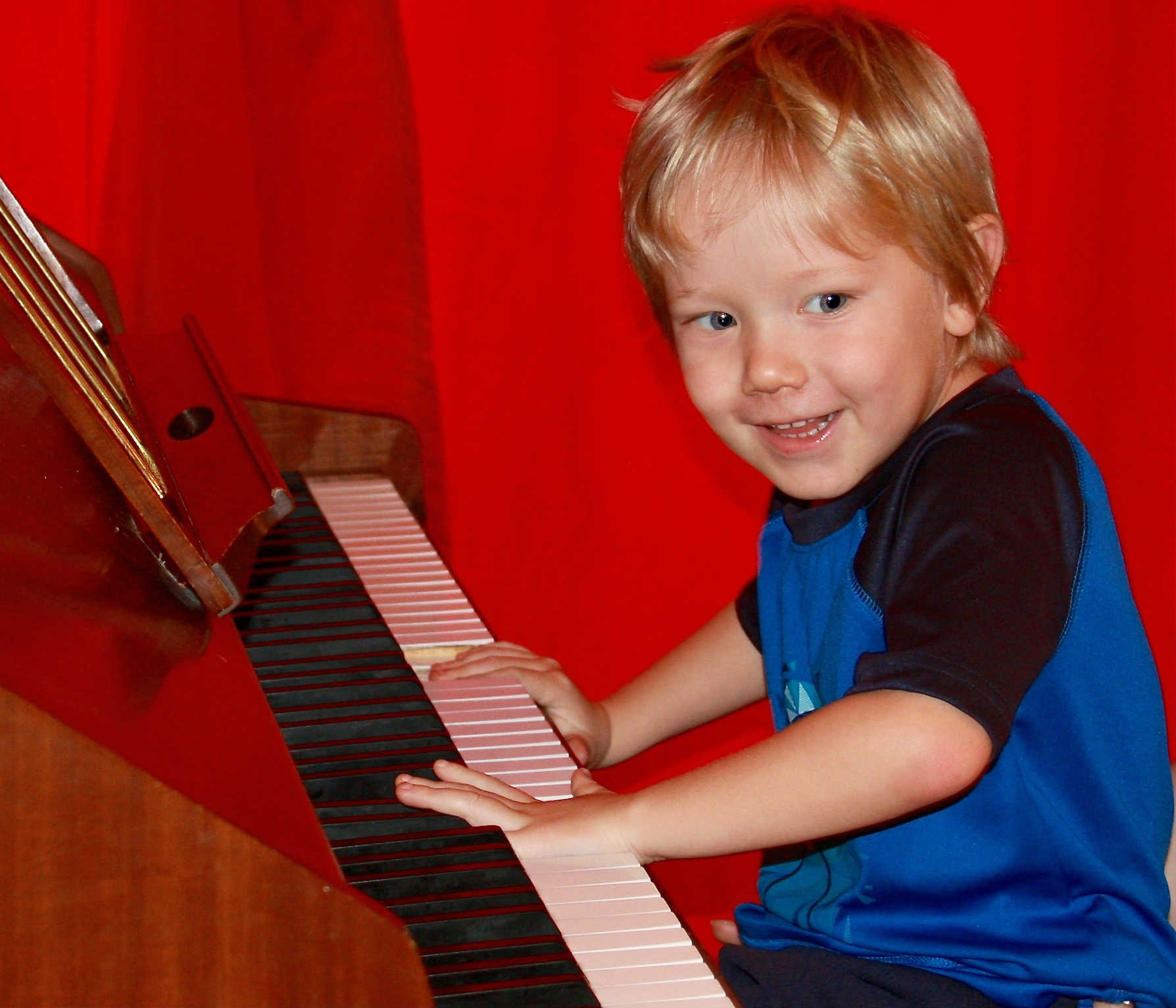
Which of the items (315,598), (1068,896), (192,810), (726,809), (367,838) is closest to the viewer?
(192,810)

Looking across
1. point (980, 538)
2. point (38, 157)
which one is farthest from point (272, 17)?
point (980, 538)

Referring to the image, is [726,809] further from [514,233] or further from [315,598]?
[514,233]

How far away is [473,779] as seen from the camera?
34.1 inches

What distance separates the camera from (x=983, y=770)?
0.88 meters

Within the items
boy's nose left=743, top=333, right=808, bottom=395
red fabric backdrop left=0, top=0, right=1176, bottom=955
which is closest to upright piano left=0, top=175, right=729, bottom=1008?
boy's nose left=743, top=333, right=808, bottom=395

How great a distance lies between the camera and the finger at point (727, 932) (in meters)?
1.13

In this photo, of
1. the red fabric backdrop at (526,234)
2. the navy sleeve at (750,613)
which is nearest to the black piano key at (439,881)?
the navy sleeve at (750,613)

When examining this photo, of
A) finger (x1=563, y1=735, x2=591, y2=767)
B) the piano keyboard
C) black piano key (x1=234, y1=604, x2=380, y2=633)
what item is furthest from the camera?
finger (x1=563, y1=735, x2=591, y2=767)

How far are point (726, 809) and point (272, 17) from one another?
129 cm

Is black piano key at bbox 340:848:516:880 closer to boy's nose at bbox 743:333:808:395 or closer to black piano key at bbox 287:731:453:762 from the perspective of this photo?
black piano key at bbox 287:731:453:762

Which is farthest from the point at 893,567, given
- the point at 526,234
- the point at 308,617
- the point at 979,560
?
the point at 526,234

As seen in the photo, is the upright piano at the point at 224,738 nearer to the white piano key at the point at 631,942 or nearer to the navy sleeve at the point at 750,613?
the white piano key at the point at 631,942

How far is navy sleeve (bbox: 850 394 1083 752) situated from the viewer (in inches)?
34.1

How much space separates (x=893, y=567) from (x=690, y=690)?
402mm
